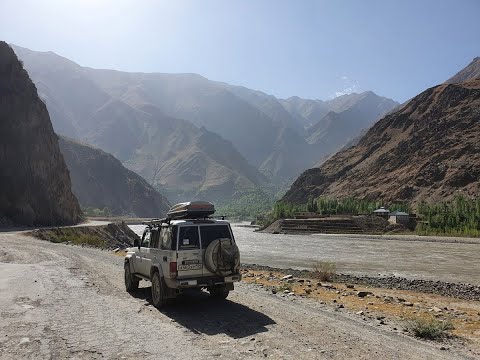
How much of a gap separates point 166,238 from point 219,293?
275 centimetres

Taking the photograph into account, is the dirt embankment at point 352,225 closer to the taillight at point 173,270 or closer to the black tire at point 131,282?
the black tire at point 131,282

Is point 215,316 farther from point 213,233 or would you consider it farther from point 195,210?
point 195,210

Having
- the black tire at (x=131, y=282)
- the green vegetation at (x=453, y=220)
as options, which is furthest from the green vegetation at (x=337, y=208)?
the black tire at (x=131, y=282)

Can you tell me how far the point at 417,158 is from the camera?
147375mm

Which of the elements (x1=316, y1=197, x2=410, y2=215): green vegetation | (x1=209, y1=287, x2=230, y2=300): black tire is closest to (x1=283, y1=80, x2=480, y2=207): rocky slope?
(x1=316, y1=197, x2=410, y2=215): green vegetation

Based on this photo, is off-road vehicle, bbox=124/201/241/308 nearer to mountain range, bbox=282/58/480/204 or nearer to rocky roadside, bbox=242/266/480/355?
rocky roadside, bbox=242/266/480/355

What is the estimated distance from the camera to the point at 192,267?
1197 cm

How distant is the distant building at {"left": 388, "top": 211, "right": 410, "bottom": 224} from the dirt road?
321ft

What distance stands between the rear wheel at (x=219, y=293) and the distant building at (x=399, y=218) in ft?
327

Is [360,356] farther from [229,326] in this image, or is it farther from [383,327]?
[229,326]

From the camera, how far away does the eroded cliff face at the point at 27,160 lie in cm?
6656

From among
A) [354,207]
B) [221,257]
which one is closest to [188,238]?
[221,257]

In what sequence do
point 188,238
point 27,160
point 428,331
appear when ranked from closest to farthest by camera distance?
point 428,331 < point 188,238 < point 27,160

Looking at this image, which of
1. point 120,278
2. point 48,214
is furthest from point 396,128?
point 120,278
